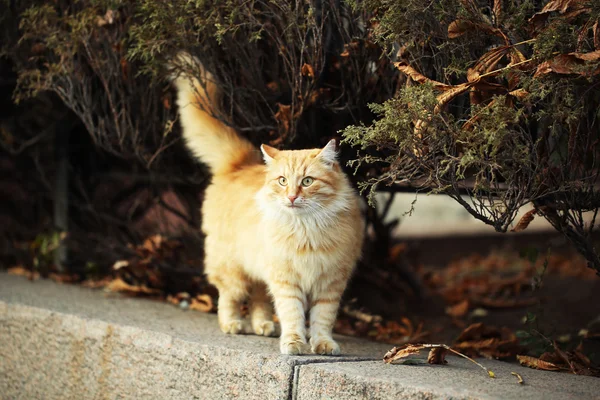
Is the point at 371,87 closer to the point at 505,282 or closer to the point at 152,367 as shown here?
the point at 152,367

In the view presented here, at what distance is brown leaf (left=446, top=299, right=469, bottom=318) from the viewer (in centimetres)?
525

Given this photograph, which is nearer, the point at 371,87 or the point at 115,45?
the point at 371,87

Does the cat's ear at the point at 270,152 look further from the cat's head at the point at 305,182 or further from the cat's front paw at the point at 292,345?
the cat's front paw at the point at 292,345

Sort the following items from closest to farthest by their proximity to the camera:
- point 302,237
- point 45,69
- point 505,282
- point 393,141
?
point 393,141 → point 302,237 → point 45,69 → point 505,282

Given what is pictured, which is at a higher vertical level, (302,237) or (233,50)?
(233,50)

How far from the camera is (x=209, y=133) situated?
381 centimetres

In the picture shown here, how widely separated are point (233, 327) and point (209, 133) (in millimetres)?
1039

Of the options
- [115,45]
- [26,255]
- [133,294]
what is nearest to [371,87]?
[115,45]

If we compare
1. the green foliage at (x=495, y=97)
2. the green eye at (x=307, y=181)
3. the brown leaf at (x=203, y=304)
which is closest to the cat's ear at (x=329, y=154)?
the green eye at (x=307, y=181)

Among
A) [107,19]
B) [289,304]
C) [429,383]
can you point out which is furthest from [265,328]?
[107,19]

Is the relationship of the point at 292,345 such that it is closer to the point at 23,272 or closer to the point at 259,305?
the point at 259,305

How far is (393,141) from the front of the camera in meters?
2.78

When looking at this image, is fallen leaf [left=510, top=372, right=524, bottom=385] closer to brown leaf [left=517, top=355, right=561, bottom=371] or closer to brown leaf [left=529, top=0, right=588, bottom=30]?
brown leaf [left=517, top=355, right=561, bottom=371]

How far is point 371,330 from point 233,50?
198 centimetres
